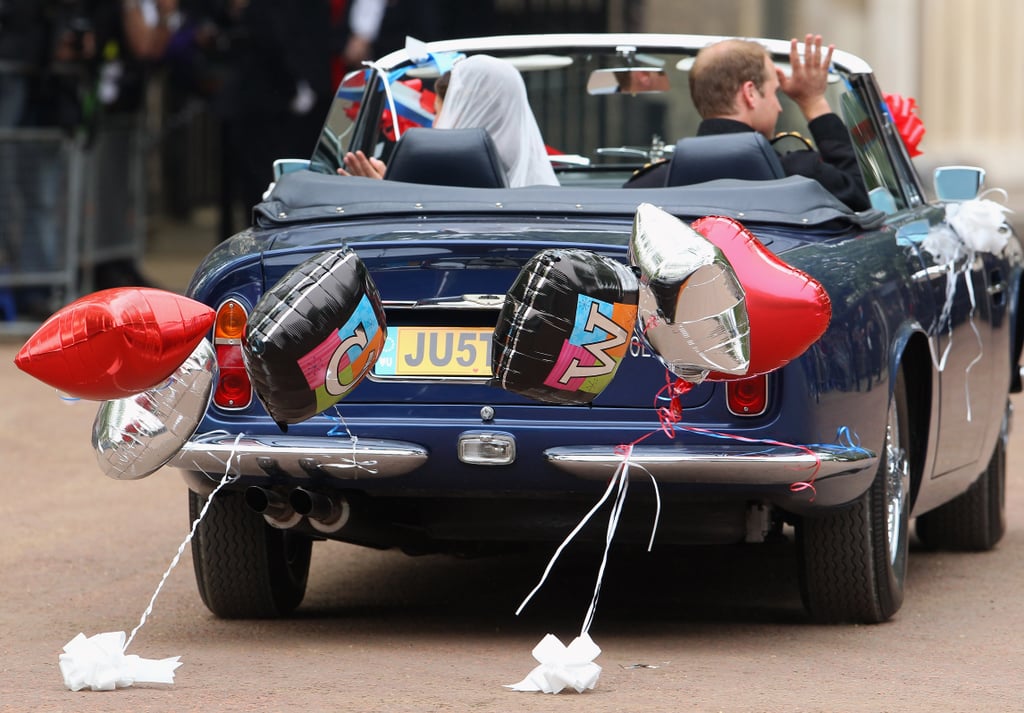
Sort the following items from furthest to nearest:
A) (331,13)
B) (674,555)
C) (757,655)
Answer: (331,13)
(674,555)
(757,655)

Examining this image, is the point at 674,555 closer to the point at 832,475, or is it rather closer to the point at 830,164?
the point at 830,164

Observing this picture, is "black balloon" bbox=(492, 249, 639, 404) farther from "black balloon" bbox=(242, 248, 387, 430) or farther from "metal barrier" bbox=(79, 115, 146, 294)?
"metal barrier" bbox=(79, 115, 146, 294)

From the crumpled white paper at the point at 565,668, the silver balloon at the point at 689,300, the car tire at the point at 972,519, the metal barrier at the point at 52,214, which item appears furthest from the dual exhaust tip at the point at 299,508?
the metal barrier at the point at 52,214

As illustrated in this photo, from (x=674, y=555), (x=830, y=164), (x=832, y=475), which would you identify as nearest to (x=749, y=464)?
(x=832, y=475)

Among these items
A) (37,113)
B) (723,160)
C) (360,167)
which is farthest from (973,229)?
(37,113)

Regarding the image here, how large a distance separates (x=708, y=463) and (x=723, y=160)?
1.17 metres

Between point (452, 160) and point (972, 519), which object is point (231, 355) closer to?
point (452, 160)

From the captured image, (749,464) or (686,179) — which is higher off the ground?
(686,179)

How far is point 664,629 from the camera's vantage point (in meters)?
5.55

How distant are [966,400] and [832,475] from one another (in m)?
1.51

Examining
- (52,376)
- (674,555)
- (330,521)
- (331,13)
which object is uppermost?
(331,13)

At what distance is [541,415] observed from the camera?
493cm

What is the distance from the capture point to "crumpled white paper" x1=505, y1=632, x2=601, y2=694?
457 cm

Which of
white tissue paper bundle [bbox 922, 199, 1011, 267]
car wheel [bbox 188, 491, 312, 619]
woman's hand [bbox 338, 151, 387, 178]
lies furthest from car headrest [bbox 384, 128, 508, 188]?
white tissue paper bundle [bbox 922, 199, 1011, 267]
